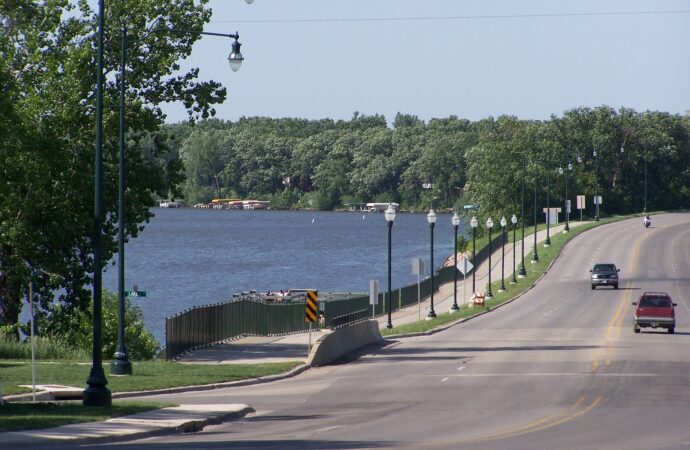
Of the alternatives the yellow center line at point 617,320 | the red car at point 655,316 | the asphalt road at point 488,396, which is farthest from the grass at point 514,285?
the red car at point 655,316

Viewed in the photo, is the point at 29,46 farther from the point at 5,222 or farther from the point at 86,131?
the point at 5,222

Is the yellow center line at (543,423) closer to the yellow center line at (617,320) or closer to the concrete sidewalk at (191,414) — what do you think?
the concrete sidewalk at (191,414)

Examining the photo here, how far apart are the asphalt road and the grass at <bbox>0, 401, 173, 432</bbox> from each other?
1971 millimetres

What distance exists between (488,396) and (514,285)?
60977 mm

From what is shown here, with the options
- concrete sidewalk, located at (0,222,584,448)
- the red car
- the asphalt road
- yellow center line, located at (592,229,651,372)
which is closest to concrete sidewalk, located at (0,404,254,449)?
concrete sidewalk, located at (0,222,584,448)

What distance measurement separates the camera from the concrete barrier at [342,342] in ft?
122

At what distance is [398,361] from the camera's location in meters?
38.6

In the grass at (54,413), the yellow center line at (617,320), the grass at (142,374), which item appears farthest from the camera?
the yellow center line at (617,320)

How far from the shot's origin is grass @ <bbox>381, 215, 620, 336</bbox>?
54441mm

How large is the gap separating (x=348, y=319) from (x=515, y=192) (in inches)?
4565

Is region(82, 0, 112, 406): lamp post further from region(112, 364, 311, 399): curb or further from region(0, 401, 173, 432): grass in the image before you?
region(112, 364, 311, 399): curb

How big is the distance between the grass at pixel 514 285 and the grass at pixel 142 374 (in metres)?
16.2

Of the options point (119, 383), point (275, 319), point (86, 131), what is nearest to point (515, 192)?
point (275, 319)

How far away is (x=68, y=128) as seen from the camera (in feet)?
135
